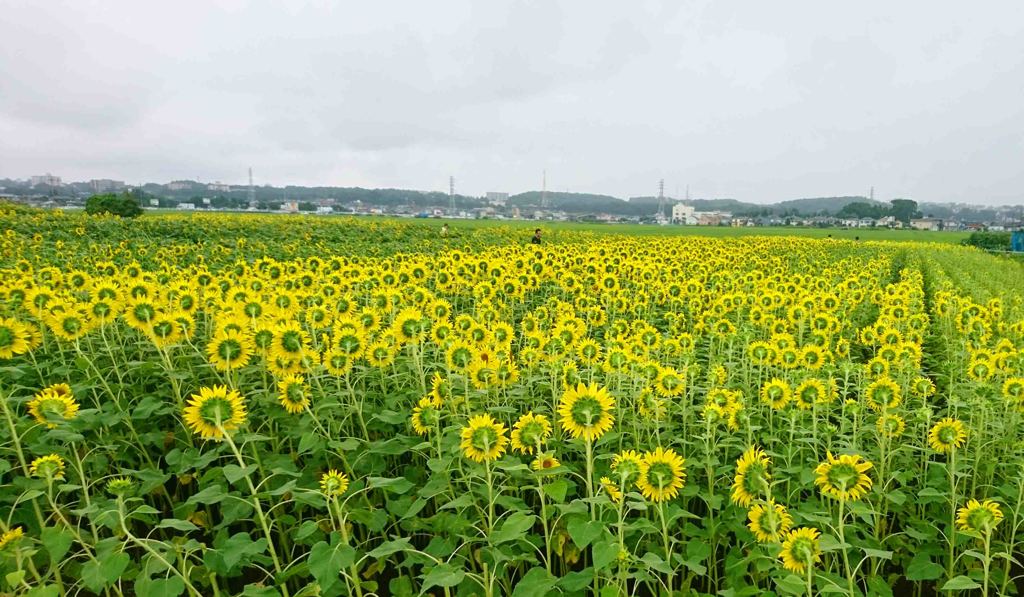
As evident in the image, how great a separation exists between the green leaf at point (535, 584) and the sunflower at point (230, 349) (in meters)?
2.06

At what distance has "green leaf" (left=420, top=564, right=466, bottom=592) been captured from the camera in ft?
6.98

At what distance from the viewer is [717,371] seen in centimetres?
429

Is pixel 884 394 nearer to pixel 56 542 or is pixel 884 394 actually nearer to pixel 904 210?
pixel 56 542

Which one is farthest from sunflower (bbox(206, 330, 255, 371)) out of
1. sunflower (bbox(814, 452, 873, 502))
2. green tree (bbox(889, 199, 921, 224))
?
green tree (bbox(889, 199, 921, 224))

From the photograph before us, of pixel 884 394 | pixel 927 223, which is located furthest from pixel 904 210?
pixel 884 394

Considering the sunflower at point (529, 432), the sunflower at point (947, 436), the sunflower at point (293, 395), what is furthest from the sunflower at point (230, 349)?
the sunflower at point (947, 436)

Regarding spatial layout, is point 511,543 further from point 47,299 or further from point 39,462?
point 47,299

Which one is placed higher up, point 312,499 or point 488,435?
point 488,435

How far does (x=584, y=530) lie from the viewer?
2.30 meters

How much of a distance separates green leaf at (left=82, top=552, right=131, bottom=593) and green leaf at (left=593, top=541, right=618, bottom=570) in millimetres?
1819

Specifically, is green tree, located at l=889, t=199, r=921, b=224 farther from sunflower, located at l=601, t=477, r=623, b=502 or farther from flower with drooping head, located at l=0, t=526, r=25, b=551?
flower with drooping head, located at l=0, t=526, r=25, b=551

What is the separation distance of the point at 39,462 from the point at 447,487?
182 centimetres

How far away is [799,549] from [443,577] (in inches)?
55.8

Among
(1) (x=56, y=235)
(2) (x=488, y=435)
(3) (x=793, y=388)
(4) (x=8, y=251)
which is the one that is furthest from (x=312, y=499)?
(1) (x=56, y=235)
